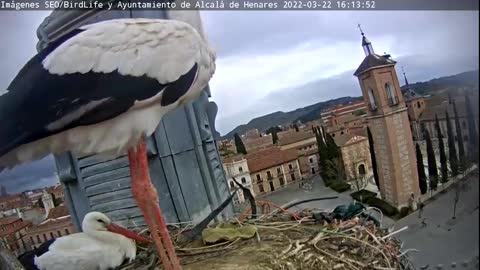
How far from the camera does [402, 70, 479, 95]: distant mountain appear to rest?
873mm

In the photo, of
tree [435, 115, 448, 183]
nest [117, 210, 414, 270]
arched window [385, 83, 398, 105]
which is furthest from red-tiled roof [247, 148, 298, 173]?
tree [435, 115, 448, 183]

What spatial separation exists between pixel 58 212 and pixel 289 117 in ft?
3.22

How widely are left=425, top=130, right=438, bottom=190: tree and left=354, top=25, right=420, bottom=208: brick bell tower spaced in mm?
46

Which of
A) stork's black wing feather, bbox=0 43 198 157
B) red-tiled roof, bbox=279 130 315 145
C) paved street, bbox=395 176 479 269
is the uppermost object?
stork's black wing feather, bbox=0 43 198 157

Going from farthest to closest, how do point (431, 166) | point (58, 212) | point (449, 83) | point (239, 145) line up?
point (58, 212), point (239, 145), point (431, 166), point (449, 83)

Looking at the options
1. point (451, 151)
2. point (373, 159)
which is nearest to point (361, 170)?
point (373, 159)

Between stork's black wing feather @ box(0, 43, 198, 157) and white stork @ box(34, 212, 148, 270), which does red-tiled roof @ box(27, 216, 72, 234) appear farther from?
stork's black wing feather @ box(0, 43, 198, 157)

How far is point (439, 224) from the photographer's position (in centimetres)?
128

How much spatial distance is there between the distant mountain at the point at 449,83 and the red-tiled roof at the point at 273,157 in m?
0.43

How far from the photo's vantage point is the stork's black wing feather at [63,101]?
100 centimetres

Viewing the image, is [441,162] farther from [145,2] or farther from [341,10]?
[145,2]

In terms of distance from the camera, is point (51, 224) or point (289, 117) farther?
point (51, 224)

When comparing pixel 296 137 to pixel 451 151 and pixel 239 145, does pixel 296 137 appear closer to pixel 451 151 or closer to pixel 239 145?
pixel 239 145

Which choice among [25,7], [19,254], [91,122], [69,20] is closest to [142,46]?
[91,122]
